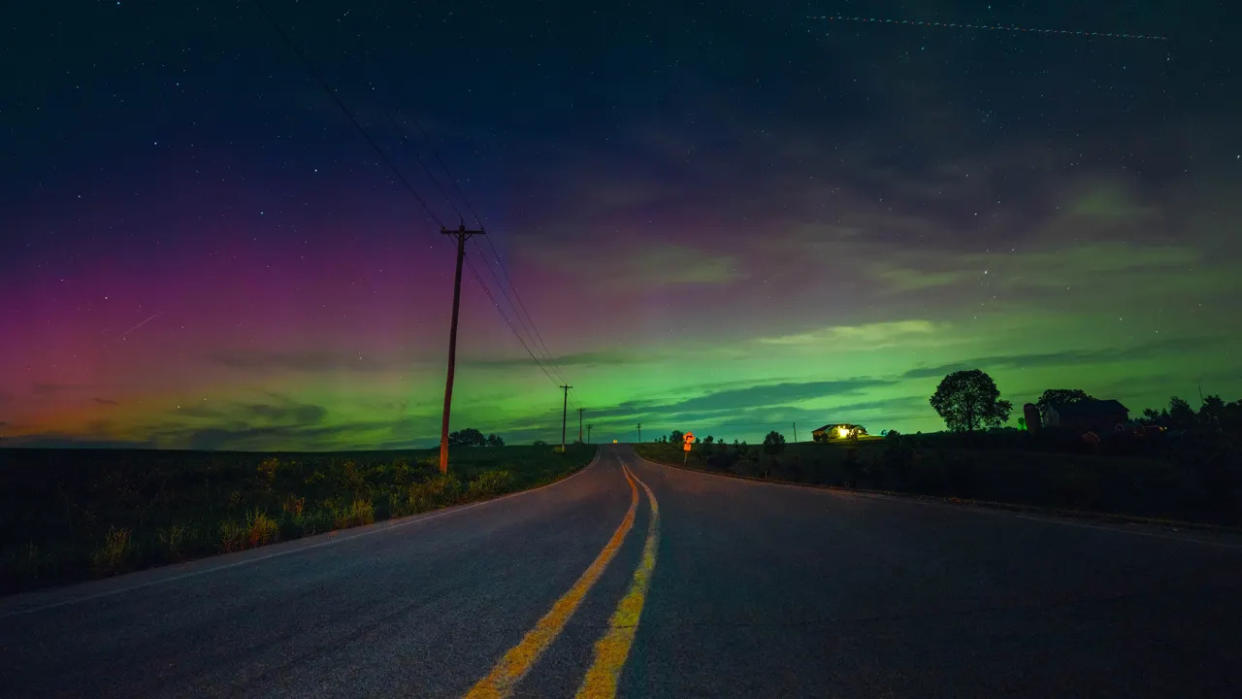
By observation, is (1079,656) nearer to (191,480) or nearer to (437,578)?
(437,578)

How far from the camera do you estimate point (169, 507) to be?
67.9 ft

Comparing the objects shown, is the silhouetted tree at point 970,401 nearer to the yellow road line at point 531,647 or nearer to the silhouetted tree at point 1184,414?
the silhouetted tree at point 1184,414

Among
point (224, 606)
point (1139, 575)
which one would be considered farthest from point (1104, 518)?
point (224, 606)

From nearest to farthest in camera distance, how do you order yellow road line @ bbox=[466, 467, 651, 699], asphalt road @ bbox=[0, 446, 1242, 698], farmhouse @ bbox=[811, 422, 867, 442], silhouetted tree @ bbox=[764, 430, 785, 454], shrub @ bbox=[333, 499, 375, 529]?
yellow road line @ bbox=[466, 467, 651, 699] → asphalt road @ bbox=[0, 446, 1242, 698] → shrub @ bbox=[333, 499, 375, 529] → silhouetted tree @ bbox=[764, 430, 785, 454] → farmhouse @ bbox=[811, 422, 867, 442]

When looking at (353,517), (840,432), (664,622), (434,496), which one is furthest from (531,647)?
(840,432)

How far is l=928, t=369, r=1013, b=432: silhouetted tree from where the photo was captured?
86.6 metres

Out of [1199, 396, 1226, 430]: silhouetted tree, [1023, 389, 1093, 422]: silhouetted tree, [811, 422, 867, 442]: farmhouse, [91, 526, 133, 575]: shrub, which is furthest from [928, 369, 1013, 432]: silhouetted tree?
[91, 526, 133, 575]: shrub

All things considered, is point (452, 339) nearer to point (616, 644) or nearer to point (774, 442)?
point (616, 644)

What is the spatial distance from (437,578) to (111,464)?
4327 centimetres

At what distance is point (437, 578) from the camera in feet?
17.8

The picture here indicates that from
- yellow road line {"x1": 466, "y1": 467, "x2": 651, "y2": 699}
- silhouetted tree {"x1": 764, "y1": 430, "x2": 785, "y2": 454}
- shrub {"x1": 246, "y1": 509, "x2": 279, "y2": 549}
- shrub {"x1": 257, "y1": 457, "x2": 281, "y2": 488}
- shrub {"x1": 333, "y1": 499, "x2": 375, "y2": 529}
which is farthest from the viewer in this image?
silhouetted tree {"x1": 764, "y1": 430, "x2": 785, "y2": 454}

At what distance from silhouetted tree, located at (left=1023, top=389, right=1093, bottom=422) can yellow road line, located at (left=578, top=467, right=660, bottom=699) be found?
3815 inches

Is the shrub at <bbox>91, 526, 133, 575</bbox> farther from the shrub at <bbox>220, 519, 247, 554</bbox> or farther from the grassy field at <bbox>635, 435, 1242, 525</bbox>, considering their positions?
the grassy field at <bbox>635, 435, 1242, 525</bbox>

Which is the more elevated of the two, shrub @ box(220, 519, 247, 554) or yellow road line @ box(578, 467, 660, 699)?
yellow road line @ box(578, 467, 660, 699)
